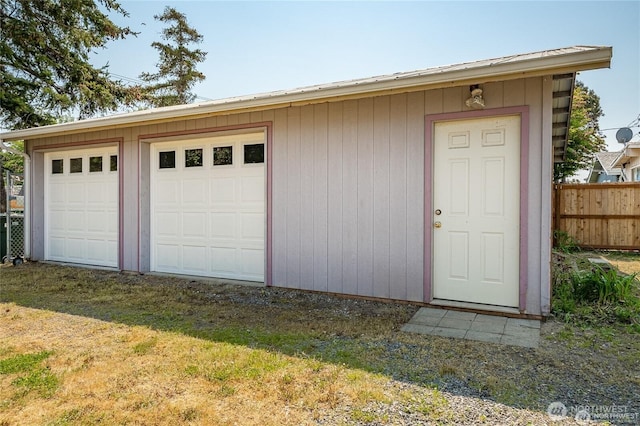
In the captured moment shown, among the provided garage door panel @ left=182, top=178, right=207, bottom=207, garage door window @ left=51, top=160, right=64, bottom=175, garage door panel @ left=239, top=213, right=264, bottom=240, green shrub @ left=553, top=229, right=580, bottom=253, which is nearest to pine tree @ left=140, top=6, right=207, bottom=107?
garage door window @ left=51, top=160, right=64, bottom=175

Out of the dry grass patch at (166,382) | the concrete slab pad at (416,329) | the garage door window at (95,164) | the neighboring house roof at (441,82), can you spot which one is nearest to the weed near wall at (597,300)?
the concrete slab pad at (416,329)

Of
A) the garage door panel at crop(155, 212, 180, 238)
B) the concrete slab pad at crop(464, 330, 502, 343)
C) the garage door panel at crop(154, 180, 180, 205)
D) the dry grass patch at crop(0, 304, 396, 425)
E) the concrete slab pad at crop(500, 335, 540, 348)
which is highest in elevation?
the garage door panel at crop(154, 180, 180, 205)

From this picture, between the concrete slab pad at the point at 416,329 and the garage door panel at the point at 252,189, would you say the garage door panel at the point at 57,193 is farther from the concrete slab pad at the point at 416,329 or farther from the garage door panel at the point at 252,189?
the concrete slab pad at the point at 416,329

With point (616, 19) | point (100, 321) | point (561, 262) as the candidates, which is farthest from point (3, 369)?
point (616, 19)

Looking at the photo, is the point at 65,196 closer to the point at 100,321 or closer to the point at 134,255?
the point at 134,255

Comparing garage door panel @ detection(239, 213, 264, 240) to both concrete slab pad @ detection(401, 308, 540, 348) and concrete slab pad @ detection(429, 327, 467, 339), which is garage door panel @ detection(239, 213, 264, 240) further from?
concrete slab pad @ detection(429, 327, 467, 339)

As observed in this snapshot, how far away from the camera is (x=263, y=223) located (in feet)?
19.0

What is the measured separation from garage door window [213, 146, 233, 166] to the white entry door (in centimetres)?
300

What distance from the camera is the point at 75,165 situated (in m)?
7.51

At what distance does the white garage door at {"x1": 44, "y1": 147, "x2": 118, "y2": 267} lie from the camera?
7.03 metres

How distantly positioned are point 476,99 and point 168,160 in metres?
4.68

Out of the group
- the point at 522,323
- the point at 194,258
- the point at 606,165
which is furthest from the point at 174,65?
the point at 606,165

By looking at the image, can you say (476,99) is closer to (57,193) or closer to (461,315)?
(461,315)

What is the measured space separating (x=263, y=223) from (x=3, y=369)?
341 cm
